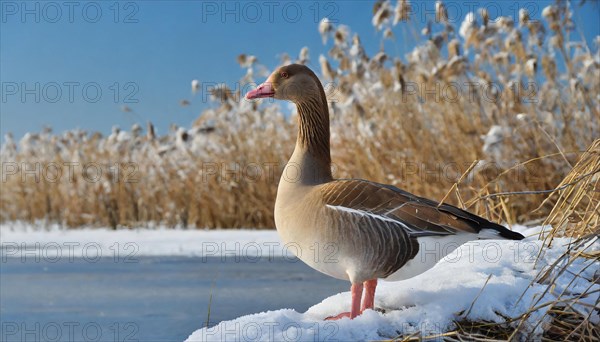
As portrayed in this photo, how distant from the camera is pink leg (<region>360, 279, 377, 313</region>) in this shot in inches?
106

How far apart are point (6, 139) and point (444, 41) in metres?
10.9

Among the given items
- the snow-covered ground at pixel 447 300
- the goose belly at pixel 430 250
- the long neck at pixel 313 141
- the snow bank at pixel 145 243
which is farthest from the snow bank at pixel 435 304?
the snow bank at pixel 145 243

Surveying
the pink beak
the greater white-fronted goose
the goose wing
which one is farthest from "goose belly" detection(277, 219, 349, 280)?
the pink beak

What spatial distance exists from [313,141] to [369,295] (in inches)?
30.4

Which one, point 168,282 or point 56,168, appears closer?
point 168,282

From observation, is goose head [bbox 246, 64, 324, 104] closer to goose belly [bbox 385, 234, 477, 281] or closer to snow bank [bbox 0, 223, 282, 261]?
goose belly [bbox 385, 234, 477, 281]

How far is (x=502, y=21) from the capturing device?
8.72 meters

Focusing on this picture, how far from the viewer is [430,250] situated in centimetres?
264

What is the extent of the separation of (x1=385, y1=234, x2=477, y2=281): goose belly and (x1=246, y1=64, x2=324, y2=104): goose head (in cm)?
94

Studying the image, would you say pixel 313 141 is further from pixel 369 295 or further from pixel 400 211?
pixel 369 295

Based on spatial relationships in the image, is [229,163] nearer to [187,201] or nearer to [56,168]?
[187,201]

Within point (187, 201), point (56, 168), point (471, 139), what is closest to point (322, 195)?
point (471, 139)

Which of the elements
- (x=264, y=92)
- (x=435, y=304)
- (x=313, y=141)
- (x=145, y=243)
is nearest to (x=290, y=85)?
(x=264, y=92)

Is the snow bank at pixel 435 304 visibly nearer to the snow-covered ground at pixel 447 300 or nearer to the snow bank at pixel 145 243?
the snow-covered ground at pixel 447 300
